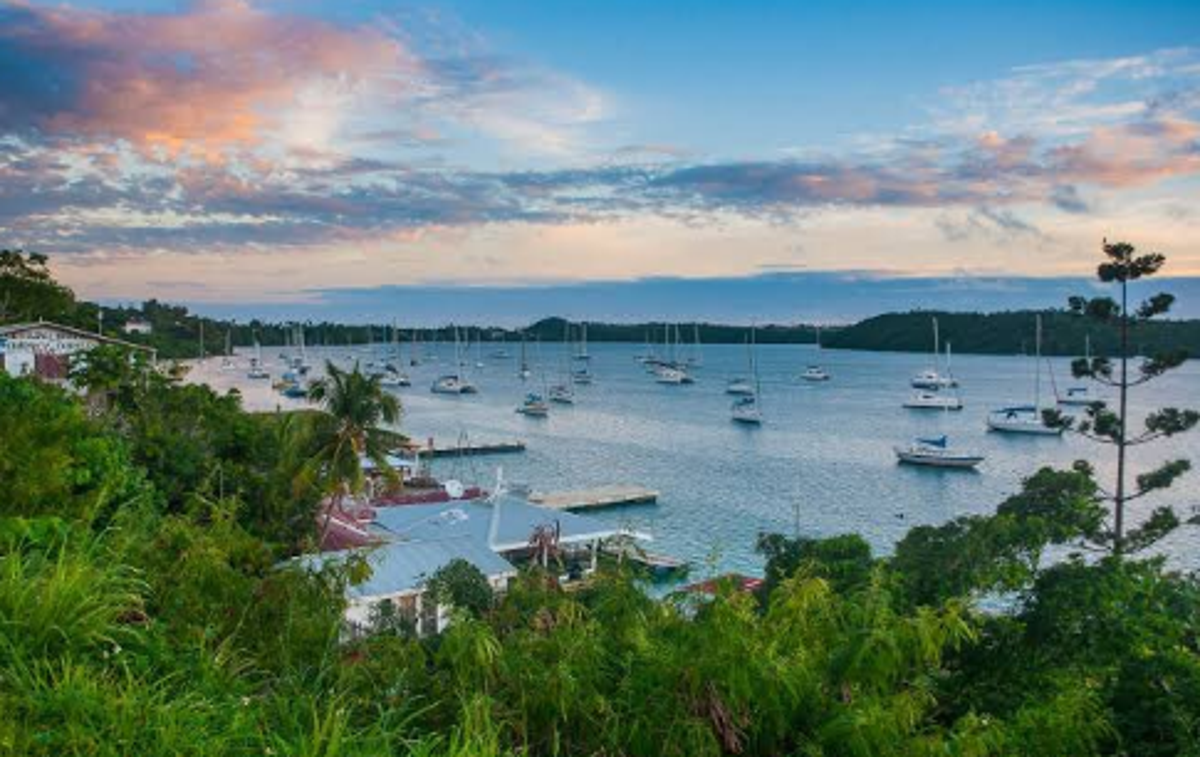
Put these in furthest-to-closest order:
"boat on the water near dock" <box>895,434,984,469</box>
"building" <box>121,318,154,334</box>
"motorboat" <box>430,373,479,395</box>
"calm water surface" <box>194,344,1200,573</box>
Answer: "motorboat" <box>430,373,479,395</box> < "building" <box>121,318,154,334</box> < "boat on the water near dock" <box>895,434,984,469</box> < "calm water surface" <box>194,344,1200,573</box>

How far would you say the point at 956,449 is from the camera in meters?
65.1

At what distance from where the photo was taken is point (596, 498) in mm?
49000

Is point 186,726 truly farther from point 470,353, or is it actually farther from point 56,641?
point 470,353

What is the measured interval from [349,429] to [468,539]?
4493 mm

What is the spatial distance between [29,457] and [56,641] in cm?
386

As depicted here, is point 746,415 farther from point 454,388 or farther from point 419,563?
point 419,563

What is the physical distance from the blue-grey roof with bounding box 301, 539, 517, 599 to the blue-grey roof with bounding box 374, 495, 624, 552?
4444 mm

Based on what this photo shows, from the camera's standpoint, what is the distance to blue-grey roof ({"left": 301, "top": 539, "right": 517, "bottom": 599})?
21578mm

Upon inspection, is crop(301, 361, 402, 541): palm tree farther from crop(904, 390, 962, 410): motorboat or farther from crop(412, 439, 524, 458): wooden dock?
crop(904, 390, 962, 410): motorboat

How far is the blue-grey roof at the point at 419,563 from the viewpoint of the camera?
21578mm

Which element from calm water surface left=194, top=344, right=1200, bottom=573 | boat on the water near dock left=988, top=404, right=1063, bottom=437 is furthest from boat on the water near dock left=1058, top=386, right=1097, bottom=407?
boat on the water near dock left=988, top=404, right=1063, bottom=437

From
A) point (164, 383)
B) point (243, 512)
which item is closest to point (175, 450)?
point (243, 512)

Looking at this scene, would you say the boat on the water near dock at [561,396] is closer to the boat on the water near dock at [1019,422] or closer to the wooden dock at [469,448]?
the wooden dock at [469,448]

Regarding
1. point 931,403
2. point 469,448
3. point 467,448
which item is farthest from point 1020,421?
point 467,448
